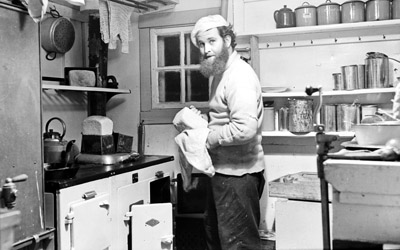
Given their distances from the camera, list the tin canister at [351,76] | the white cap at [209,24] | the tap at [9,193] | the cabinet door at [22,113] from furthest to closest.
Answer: the tin canister at [351,76], the white cap at [209,24], the cabinet door at [22,113], the tap at [9,193]

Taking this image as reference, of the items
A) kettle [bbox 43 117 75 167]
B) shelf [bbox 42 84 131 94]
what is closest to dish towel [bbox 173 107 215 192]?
kettle [bbox 43 117 75 167]

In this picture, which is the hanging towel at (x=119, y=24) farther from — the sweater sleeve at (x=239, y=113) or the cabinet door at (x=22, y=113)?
the sweater sleeve at (x=239, y=113)

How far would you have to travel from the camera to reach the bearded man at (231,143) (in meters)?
2.44

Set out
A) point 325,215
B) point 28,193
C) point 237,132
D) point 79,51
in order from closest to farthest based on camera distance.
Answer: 1. point 325,215
2. point 28,193
3. point 237,132
4. point 79,51

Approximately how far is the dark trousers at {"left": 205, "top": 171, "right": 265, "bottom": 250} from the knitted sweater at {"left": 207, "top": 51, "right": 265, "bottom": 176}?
0.06m

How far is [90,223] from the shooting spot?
2580 millimetres

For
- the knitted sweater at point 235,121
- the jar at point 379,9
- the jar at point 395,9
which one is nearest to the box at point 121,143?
→ the knitted sweater at point 235,121

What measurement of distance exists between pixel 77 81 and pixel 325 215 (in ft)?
7.99

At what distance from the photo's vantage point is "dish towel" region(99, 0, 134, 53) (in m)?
3.28

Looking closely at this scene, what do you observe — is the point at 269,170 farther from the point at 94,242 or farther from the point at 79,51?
the point at 79,51

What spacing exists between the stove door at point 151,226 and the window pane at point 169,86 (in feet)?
3.99

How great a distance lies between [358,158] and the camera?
153 centimetres

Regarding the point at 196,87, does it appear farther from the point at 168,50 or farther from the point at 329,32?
the point at 329,32

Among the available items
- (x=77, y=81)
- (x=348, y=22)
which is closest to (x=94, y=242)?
(x=77, y=81)
